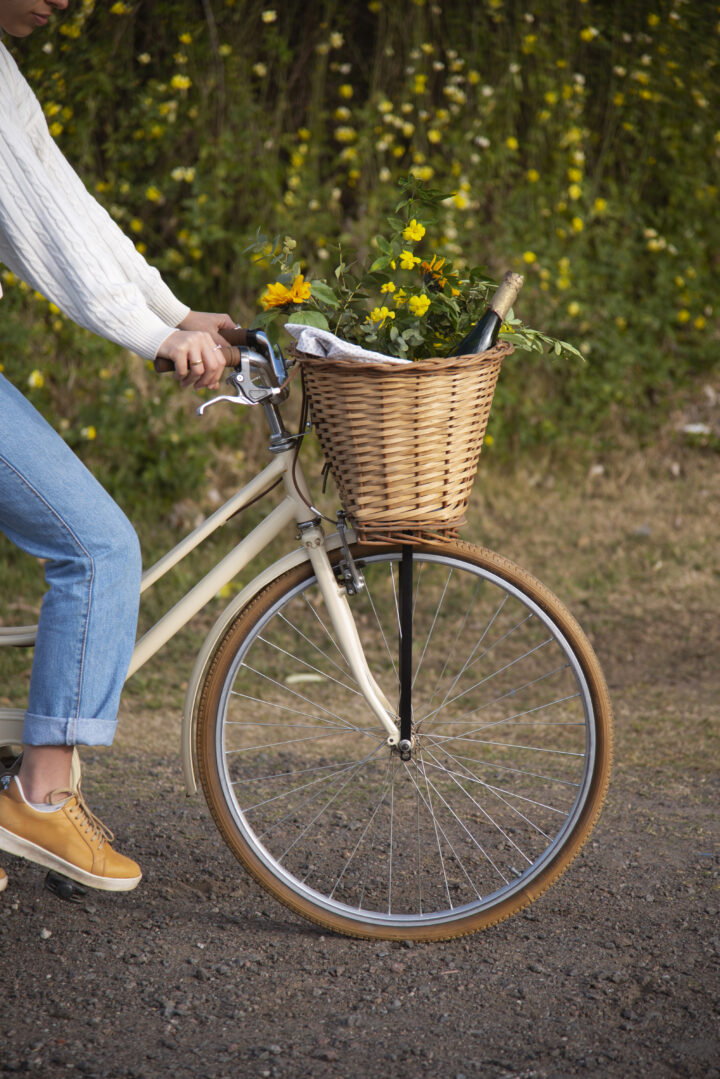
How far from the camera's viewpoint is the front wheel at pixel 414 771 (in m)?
2.45

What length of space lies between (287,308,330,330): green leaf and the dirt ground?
1398 mm

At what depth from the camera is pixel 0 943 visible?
8.19 ft

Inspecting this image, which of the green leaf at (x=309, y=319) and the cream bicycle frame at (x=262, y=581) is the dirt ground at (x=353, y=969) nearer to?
the cream bicycle frame at (x=262, y=581)

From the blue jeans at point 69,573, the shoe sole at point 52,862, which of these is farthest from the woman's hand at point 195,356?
the shoe sole at point 52,862

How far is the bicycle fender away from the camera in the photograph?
7.99 ft

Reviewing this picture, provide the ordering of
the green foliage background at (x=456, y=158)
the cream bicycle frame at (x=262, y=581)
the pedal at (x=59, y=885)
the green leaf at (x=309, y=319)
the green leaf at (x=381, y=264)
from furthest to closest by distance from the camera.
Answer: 1. the green foliage background at (x=456, y=158)
2. the pedal at (x=59, y=885)
3. the cream bicycle frame at (x=262, y=581)
4. the green leaf at (x=381, y=264)
5. the green leaf at (x=309, y=319)

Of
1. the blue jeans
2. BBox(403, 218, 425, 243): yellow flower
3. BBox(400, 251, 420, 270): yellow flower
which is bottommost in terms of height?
the blue jeans

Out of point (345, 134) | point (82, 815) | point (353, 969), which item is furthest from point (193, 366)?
point (345, 134)

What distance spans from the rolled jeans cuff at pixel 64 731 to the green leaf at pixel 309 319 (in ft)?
3.03

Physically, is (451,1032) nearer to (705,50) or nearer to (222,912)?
(222,912)

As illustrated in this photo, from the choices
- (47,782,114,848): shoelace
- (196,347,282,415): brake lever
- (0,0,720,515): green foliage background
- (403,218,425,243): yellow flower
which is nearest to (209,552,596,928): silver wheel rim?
(47,782,114,848): shoelace

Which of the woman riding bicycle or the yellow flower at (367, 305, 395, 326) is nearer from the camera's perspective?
the woman riding bicycle

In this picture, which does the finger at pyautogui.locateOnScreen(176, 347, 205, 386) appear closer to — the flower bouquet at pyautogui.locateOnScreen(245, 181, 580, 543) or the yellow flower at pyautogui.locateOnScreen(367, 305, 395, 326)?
the flower bouquet at pyautogui.locateOnScreen(245, 181, 580, 543)

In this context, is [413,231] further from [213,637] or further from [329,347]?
[213,637]
